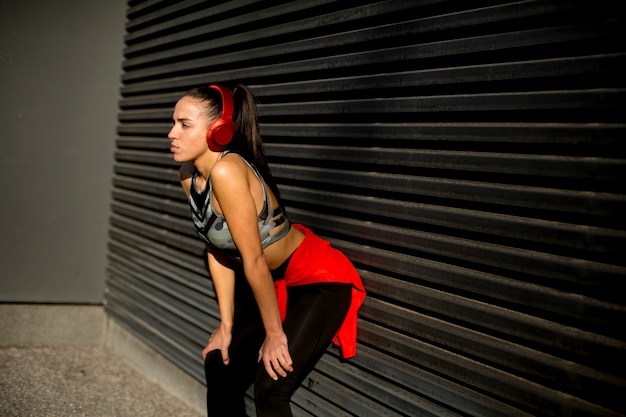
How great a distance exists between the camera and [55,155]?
532 centimetres

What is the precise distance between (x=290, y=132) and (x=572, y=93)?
174 cm

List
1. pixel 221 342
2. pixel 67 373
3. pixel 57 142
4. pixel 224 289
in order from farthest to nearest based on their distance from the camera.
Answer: pixel 57 142 → pixel 67 373 → pixel 224 289 → pixel 221 342

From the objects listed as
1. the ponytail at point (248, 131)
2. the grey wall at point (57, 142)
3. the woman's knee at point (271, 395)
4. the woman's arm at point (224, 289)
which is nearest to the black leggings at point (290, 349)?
the woman's knee at point (271, 395)

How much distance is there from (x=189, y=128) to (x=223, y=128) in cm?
18

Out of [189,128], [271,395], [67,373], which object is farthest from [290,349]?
[67,373]

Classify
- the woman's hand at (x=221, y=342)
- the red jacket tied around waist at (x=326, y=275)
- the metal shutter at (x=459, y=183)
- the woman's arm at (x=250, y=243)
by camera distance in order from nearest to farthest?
the metal shutter at (x=459, y=183), the woman's arm at (x=250, y=243), the red jacket tied around waist at (x=326, y=275), the woman's hand at (x=221, y=342)

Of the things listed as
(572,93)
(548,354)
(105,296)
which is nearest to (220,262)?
(548,354)

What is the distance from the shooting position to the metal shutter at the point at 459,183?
201cm

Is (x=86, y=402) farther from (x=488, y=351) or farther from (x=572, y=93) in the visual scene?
(x=572, y=93)

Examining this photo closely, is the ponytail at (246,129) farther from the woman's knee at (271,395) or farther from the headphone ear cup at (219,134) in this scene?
the woman's knee at (271,395)

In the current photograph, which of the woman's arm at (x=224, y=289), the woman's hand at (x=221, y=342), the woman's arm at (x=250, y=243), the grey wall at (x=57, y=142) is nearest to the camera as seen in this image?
the woman's arm at (x=250, y=243)

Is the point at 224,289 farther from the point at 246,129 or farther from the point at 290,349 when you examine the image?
the point at 246,129

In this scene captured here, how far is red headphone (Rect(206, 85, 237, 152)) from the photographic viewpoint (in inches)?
101

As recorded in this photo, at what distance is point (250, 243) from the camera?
2395mm
